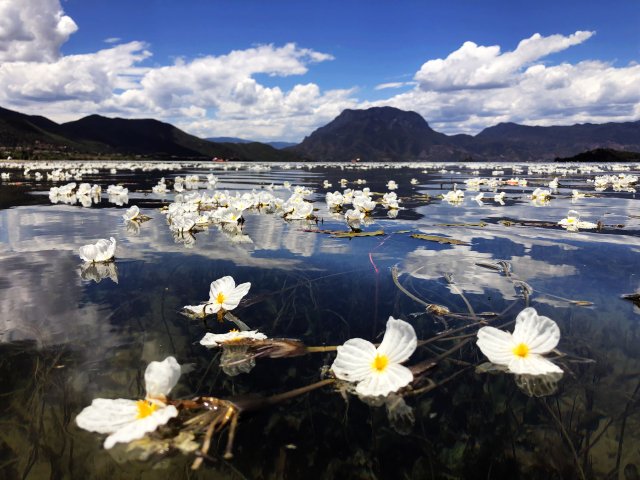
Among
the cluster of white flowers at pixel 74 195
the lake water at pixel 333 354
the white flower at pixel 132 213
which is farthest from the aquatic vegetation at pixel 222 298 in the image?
the cluster of white flowers at pixel 74 195

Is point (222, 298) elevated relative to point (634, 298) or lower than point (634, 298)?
elevated

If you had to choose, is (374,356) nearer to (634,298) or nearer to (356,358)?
(356,358)

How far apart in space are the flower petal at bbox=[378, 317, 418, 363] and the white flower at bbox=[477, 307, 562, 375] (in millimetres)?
462

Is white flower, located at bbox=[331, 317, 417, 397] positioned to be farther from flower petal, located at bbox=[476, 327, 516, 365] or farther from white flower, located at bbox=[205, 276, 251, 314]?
white flower, located at bbox=[205, 276, 251, 314]

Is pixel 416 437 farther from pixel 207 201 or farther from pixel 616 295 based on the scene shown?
pixel 207 201

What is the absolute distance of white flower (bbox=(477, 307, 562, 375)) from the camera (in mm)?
2412

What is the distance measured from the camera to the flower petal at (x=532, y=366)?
2.37 metres

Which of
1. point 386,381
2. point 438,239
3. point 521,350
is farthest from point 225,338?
point 438,239

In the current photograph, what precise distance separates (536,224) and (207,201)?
756cm

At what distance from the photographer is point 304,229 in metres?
7.62

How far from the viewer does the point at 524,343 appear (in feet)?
8.14

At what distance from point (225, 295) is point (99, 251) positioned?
2377 millimetres

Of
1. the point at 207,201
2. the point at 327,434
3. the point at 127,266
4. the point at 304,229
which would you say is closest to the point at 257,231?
the point at 304,229

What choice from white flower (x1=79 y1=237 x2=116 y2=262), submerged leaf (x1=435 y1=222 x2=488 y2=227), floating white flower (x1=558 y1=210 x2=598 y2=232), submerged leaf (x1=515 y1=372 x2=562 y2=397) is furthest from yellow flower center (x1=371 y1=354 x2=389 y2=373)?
floating white flower (x1=558 y1=210 x2=598 y2=232)
